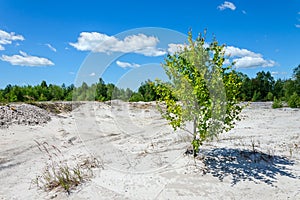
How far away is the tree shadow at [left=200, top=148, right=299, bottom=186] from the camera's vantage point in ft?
19.2

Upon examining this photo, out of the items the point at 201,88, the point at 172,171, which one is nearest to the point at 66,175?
the point at 172,171

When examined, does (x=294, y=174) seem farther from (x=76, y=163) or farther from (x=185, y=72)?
(x=76, y=163)

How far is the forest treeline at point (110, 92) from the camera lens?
2286 centimetres

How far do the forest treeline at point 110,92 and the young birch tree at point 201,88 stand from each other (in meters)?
7.88

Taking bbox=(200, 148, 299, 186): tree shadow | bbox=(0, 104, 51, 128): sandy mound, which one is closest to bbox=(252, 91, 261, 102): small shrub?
bbox=(0, 104, 51, 128): sandy mound

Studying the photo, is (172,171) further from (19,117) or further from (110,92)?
(110,92)

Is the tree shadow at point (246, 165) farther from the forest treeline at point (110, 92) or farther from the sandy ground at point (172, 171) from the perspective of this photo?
the forest treeline at point (110, 92)

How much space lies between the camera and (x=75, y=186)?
224 inches

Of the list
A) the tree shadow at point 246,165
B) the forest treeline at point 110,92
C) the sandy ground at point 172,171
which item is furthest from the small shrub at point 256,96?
the tree shadow at point 246,165

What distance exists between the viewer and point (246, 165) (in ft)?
21.4

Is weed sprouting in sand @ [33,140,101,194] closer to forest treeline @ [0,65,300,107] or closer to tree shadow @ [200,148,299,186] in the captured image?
tree shadow @ [200,148,299,186]

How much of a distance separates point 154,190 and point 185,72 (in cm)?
301

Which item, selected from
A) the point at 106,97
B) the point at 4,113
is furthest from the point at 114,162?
the point at 106,97

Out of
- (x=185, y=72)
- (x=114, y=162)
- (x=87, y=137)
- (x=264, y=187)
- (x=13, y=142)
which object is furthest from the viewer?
(x=87, y=137)
